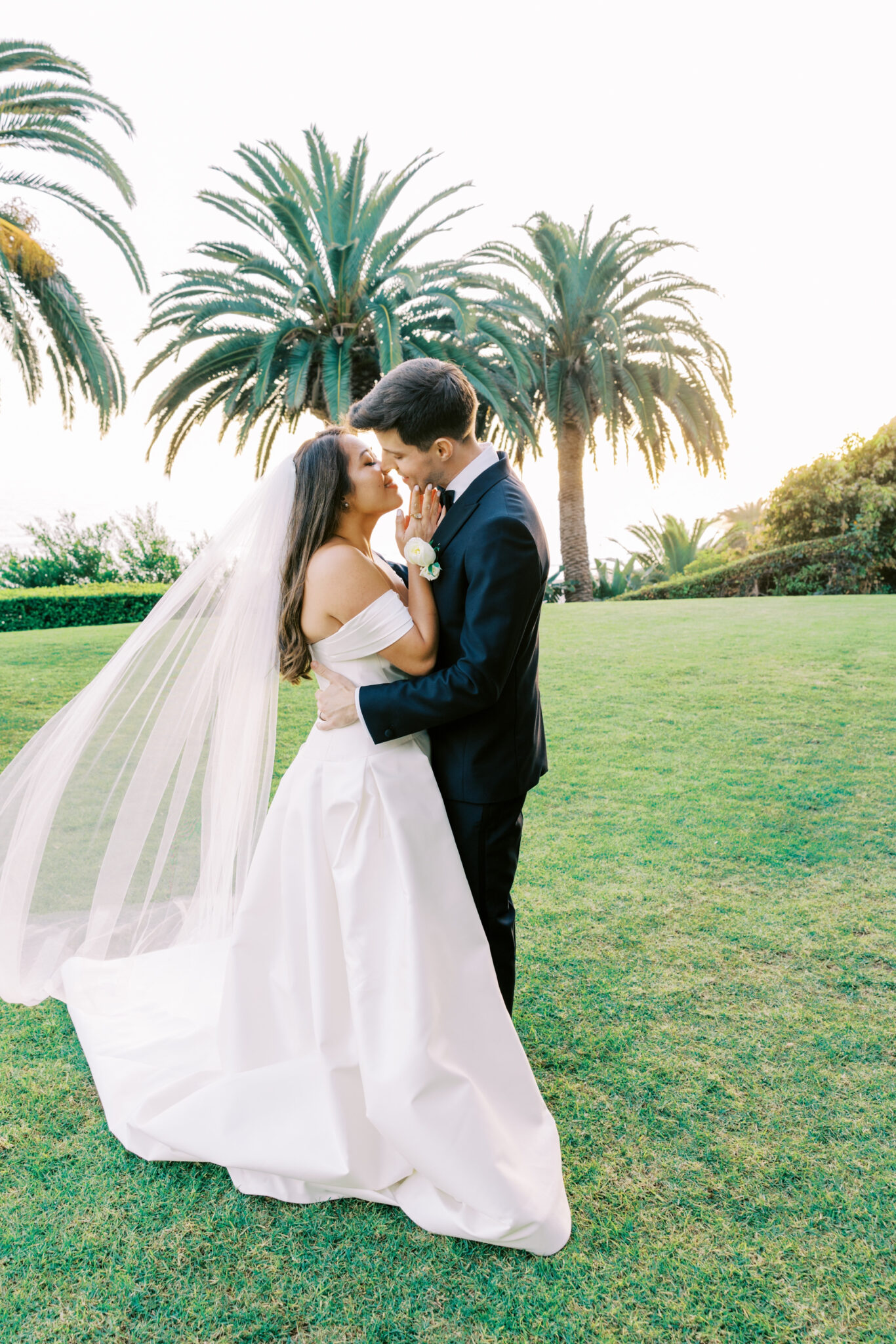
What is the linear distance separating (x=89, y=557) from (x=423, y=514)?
56.7ft

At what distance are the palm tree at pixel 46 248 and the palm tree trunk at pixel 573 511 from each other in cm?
1199

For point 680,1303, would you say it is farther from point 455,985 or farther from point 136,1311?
point 136,1311

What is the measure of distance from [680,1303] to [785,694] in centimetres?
672

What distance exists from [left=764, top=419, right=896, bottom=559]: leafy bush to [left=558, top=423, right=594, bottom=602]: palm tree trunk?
176 inches

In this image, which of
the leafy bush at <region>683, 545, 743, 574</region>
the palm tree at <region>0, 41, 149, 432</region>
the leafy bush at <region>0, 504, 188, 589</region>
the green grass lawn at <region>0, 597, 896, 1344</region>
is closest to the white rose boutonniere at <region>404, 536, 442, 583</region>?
the green grass lawn at <region>0, 597, 896, 1344</region>

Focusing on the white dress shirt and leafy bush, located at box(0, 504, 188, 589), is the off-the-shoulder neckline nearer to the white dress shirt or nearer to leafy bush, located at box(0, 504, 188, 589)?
the white dress shirt

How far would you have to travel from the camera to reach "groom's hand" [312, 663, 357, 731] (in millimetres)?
2596

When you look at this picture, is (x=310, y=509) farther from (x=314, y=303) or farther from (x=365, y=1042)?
(x=314, y=303)

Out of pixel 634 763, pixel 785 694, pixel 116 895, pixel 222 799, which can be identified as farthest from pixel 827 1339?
pixel 785 694

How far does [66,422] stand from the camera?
12664 millimetres

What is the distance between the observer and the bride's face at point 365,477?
2629mm

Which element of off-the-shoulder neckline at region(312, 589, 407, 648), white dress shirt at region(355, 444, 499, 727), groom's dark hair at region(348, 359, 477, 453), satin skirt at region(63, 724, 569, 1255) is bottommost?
satin skirt at region(63, 724, 569, 1255)

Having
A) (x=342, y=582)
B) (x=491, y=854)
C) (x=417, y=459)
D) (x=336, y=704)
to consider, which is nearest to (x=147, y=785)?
(x=336, y=704)

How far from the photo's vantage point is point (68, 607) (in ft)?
48.4
